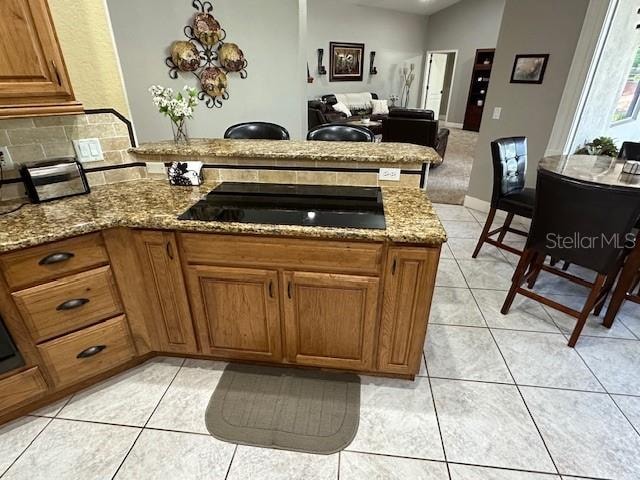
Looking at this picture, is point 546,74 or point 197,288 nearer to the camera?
point 197,288

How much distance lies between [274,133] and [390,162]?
1341 mm

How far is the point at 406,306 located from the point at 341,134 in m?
1.56

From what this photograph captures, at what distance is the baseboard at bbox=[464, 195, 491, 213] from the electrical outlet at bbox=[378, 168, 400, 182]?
98.1 inches

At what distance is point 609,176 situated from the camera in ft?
6.45

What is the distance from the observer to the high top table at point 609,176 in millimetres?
1865

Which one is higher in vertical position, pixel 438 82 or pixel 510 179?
pixel 438 82

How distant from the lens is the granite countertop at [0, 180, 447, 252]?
51.7 inches

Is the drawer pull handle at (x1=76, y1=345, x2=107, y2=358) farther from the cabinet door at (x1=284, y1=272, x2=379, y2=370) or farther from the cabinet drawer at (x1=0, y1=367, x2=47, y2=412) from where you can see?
the cabinet door at (x1=284, y1=272, x2=379, y2=370)

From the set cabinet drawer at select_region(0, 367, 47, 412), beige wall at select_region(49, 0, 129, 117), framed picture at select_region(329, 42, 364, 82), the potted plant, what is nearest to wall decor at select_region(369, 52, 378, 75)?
framed picture at select_region(329, 42, 364, 82)

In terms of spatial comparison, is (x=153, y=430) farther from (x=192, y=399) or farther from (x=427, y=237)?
(x=427, y=237)

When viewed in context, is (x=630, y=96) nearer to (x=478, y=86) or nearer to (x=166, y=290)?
(x=166, y=290)

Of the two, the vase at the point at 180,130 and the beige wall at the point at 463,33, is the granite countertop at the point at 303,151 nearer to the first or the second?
the vase at the point at 180,130

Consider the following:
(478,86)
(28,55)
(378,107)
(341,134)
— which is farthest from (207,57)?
(478,86)

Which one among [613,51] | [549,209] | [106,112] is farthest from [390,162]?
[613,51]
